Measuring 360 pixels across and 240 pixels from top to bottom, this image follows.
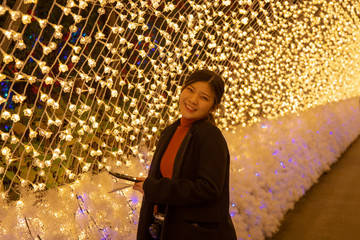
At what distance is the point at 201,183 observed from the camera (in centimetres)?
169

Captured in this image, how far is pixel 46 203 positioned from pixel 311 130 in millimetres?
4380

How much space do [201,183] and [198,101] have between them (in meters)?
0.34

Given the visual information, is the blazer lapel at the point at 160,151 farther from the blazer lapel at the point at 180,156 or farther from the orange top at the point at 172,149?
the blazer lapel at the point at 180,156

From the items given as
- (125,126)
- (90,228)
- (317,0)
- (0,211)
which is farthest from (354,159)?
(0,211)

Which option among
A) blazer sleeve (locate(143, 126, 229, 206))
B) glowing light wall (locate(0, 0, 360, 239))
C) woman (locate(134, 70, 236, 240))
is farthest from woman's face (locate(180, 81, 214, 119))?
glowing light wall (locate(0, 0, 360, 239))

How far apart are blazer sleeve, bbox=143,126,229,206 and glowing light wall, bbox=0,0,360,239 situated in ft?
2.12

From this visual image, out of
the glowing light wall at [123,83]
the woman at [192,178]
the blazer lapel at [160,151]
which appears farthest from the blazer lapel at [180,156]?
the glowing light wall at [123,83]

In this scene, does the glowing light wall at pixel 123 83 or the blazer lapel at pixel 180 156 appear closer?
the blazer lapel at pixel 180 156

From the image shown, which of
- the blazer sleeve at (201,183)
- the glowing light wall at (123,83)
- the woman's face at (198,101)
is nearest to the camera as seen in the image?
the blazer sleeve at (201,183)

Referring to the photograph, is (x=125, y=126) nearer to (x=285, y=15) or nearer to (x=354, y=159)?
(x=285, y=15)

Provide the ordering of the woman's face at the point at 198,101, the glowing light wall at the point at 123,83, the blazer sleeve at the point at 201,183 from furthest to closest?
the glowing light wall at the point at 123,83, the woman's face at the point at 198,101, the blazer sleeve at the point at 201,183

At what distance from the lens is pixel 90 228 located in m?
2.38

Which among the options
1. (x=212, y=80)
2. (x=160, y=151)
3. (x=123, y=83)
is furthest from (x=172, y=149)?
(x=123, y=83)

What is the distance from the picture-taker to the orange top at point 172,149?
1.86m
